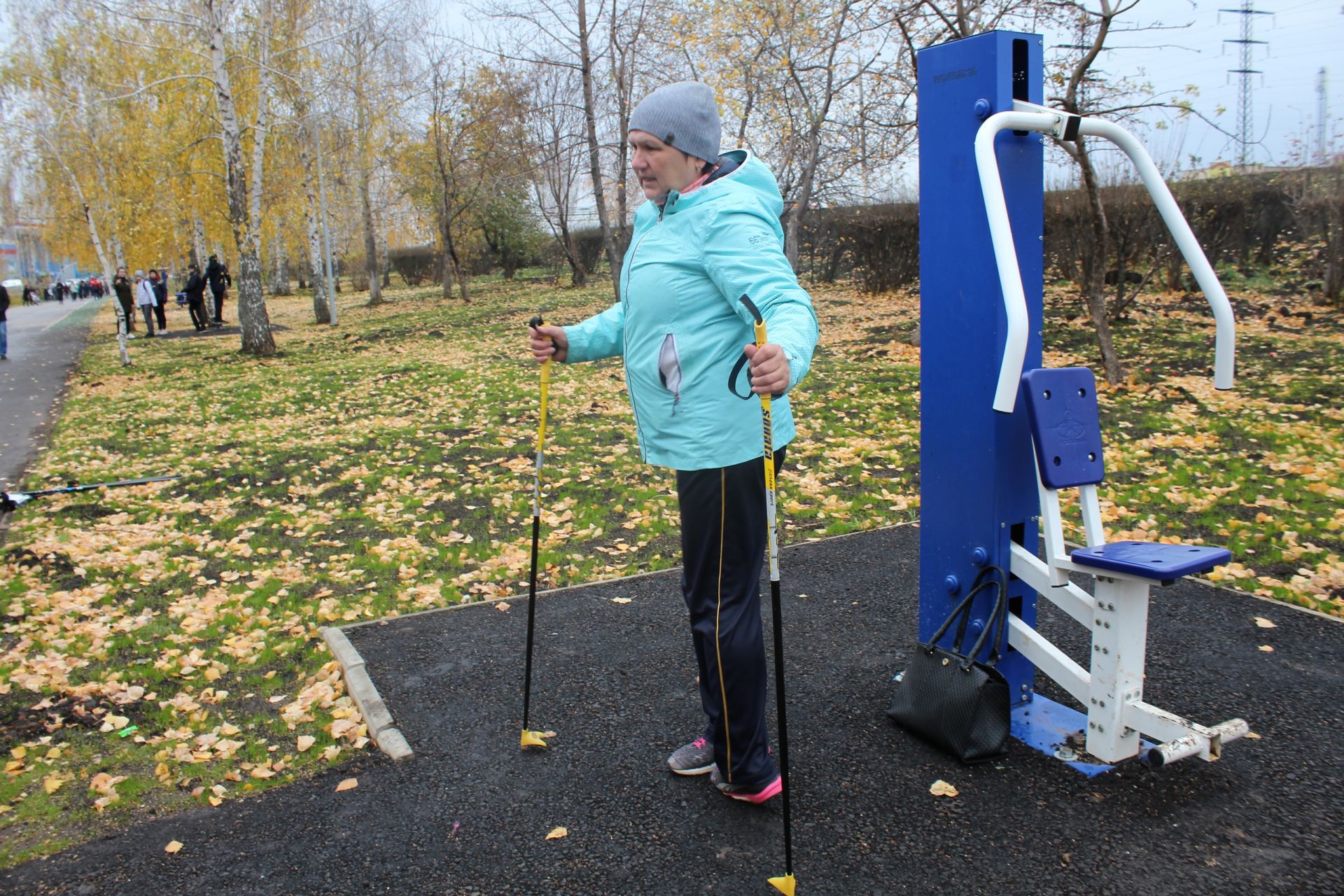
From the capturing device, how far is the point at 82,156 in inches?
1065

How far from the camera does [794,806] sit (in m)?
2.99

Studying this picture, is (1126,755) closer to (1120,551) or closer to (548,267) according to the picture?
(1120,551)

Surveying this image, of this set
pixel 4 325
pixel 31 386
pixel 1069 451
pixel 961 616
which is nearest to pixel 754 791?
pixel 961 616

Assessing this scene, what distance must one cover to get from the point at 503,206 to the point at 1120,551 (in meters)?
37.7

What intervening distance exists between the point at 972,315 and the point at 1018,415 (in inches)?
14.8

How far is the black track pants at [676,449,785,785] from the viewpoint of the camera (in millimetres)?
2764

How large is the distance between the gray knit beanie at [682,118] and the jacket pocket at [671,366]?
550 millimetres

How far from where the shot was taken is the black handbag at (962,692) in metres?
3.11

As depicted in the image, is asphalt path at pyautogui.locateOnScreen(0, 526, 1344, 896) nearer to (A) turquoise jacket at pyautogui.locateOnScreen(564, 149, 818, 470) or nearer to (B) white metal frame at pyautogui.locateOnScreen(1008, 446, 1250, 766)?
(B) white metal frame at pyautogui.locateOnScreen(1008, 446, 1250, 766)

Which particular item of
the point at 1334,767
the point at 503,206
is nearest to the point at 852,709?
the point at 1334,767

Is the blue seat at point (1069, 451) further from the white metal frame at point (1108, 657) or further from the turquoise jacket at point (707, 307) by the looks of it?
the turquoise jacket at point (707, 307)

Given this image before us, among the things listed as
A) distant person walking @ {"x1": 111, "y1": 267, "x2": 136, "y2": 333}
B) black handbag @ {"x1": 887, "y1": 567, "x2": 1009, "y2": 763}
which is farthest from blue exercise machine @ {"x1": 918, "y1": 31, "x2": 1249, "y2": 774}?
distant person walking @ {"x1": 111, "y1": 267, "x2": 136, "y2": 333}

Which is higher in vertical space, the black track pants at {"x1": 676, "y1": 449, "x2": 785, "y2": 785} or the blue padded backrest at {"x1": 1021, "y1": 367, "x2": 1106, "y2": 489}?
the blue padded backrest at {"x1": 1021, "y1": 367, "x2": 1106, "y2": 489}

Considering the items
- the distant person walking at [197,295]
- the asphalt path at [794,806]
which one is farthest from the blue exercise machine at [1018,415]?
the distant person walking at [197,295]
